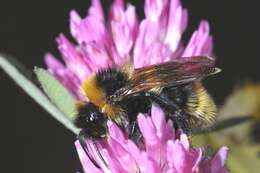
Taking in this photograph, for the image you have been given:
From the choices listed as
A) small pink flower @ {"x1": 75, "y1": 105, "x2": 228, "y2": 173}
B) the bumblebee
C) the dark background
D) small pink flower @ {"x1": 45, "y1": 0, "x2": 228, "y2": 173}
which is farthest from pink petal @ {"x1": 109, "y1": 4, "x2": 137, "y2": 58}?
the dark background

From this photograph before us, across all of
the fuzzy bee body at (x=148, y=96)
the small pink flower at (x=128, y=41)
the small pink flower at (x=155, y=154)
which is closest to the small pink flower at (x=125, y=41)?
the small pink flower at (x=128, y=41)

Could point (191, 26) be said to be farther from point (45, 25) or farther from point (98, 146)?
point (98, 146)

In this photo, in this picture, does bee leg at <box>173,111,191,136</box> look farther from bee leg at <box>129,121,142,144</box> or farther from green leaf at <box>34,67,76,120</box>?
green leaf at <box>34,67,76,120</box>

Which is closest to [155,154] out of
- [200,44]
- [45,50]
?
[200,44]

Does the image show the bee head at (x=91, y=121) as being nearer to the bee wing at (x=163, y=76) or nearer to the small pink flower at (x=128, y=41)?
the bee wing at (x=163, y=76)

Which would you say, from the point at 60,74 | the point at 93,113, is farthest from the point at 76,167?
the point at 93,113

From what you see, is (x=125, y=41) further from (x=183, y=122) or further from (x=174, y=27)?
(x=183, y=122)
